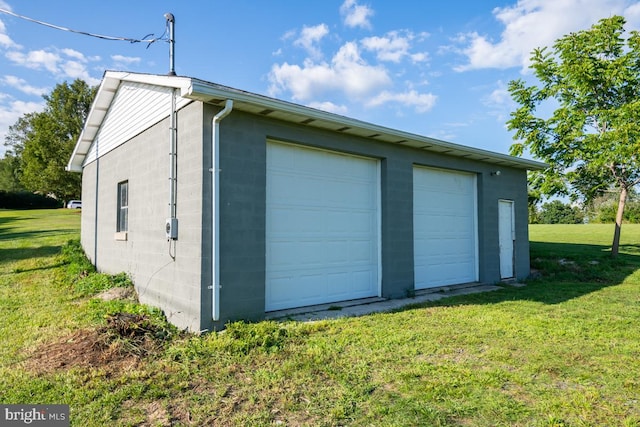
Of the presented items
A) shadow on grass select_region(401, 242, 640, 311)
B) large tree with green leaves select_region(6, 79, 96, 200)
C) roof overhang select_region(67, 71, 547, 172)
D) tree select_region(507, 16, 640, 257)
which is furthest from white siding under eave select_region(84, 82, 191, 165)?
large tree with green leaves select_region(6, 79, 96, 200)

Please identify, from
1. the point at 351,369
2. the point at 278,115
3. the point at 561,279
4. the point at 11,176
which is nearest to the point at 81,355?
the point at 351,369

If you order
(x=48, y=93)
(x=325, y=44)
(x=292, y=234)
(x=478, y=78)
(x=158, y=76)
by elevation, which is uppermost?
(x=48, y=93)

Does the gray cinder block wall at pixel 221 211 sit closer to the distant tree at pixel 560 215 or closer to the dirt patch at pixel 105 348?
the dirt patch at pixel 105 348

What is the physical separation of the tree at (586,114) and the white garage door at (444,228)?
16.6ft

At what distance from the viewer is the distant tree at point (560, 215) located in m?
51.8

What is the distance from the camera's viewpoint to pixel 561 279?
1038 centimetres

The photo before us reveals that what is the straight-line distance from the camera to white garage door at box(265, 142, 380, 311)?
612 cm

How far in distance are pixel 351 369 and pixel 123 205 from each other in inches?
257

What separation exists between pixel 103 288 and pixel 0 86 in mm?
13821

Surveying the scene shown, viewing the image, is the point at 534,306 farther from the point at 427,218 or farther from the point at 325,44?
the point at 325,44

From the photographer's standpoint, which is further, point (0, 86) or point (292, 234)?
point (0, 86)

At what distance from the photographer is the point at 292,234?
20.7ft

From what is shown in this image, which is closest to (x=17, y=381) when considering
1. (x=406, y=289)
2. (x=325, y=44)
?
(x=406, y=289)

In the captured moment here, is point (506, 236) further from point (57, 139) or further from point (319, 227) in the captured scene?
point (57, 139)
